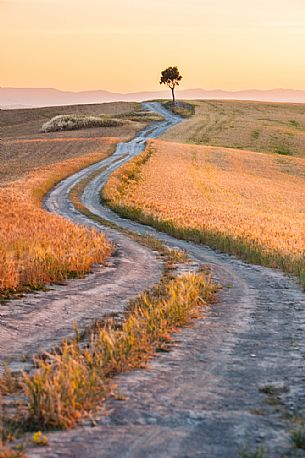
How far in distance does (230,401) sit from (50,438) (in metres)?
2.23

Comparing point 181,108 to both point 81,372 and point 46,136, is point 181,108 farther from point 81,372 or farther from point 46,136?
point 81,372

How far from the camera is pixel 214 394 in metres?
8.16

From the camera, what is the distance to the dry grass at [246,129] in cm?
9556

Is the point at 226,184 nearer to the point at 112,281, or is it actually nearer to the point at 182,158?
the point at 182,158

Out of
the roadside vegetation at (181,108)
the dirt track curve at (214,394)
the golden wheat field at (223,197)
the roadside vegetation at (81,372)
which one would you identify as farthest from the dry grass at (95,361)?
the roadside vegetation at (181,108)

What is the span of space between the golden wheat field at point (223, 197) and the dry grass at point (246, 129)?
10233mm

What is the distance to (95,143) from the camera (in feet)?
294

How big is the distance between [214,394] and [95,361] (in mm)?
1554

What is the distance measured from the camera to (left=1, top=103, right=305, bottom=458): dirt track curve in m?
6.58

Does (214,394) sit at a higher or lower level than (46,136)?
lower

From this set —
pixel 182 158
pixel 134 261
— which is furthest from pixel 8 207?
pixel 182 158

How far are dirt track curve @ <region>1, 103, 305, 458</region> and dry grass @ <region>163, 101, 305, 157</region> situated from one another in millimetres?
79506

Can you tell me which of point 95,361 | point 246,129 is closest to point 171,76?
point 246,129

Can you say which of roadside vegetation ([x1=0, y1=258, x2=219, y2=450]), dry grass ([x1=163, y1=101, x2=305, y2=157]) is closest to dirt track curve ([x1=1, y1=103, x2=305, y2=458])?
roadside vegetation ([x1=0, y1=258, x2=219, y2=450])
